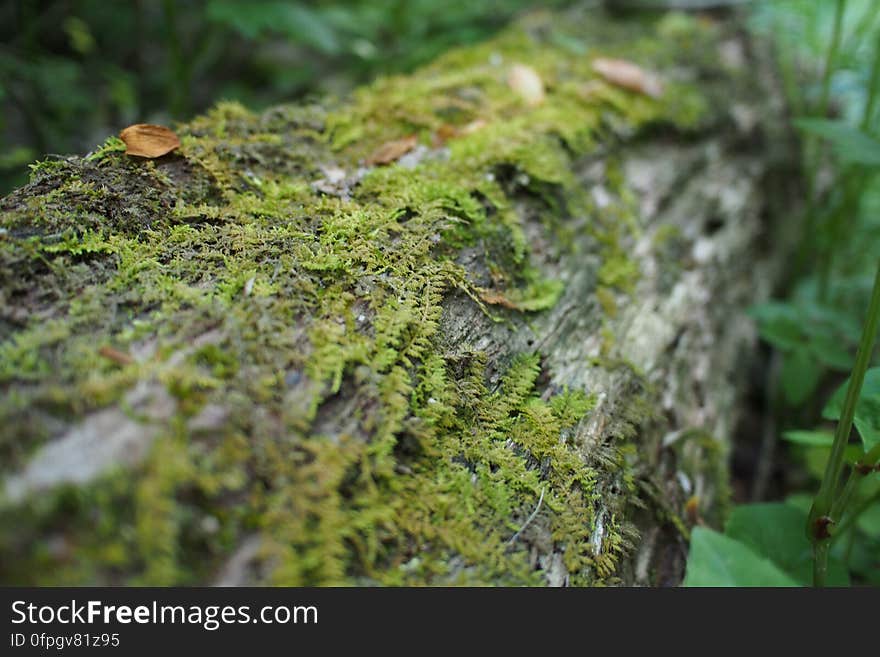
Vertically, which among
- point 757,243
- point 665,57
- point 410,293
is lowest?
point 410,293

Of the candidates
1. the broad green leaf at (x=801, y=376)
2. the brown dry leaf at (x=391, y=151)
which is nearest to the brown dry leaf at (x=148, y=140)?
the brown dry leaf at (x=391, y=151)

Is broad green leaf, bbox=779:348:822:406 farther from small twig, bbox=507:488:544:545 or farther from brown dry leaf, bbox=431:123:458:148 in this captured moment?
brown dry leaf, bbox=431:123:458:148

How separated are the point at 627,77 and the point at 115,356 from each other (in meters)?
2.74

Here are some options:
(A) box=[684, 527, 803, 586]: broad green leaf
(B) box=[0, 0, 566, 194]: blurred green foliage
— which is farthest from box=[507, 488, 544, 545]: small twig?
(B) box=[0, 0, 566, 194]: blurred green foliage

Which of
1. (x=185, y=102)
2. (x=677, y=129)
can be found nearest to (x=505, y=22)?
(x=677, y=129)

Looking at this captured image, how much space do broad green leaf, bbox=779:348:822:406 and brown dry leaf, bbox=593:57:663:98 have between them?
4.90 ft

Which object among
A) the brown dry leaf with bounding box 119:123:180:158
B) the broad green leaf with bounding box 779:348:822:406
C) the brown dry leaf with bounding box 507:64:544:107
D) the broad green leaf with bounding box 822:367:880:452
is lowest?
the broad green leaf with bounding box 822:367:880:452

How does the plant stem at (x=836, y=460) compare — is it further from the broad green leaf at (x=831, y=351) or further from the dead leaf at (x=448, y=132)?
the dead leaf at (x=448, y=132)

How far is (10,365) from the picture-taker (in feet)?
3.73

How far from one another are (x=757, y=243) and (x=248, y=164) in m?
2.92

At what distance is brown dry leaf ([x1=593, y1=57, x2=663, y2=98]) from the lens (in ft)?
9.64

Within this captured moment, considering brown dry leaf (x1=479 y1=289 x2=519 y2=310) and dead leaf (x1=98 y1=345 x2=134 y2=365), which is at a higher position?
brown dry leaf (x1=479 y1=289 x2=519 y2=310)

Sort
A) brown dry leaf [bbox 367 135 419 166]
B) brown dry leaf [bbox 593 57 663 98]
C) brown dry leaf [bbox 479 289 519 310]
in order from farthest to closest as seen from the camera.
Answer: brown dry leaf [bbox 593 57 663 98] → brown dry leaf [bbox 367 135 419 166] → brown dry leaf [bbox 479 289 519 310]
